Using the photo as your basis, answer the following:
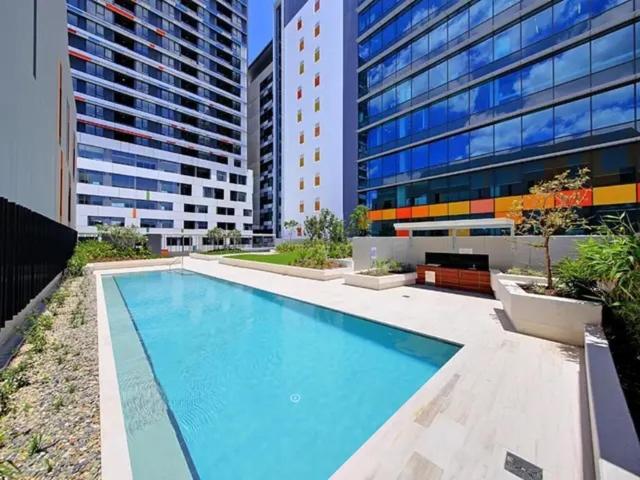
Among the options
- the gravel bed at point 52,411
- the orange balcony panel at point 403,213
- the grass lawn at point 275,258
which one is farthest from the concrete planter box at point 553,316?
the orange balcony panel at point 403,213

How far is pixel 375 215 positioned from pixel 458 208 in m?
7.38

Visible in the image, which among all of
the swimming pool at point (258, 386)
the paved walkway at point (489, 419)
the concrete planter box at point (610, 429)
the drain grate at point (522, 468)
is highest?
the concrete planter box at point (610, 429)

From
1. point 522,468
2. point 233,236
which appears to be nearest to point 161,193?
point 233,236

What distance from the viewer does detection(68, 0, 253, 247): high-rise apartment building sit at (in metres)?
33.7

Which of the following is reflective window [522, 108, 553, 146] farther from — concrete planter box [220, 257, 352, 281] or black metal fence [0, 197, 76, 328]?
black metal fence [0, 197, 76, 328]

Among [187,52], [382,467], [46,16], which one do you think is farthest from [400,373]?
[187,52]

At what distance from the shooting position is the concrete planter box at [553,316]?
5109 millimetres

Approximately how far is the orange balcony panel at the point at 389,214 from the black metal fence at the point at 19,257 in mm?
22211

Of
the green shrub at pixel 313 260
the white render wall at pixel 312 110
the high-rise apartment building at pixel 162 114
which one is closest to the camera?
the green shrub at pixel 313 260

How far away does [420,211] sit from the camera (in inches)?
914

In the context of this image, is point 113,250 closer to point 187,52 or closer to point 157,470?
point 157,470

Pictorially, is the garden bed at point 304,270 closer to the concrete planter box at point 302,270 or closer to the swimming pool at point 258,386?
the concrete planter box at point 302,270

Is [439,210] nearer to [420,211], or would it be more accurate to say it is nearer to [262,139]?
[420,211]

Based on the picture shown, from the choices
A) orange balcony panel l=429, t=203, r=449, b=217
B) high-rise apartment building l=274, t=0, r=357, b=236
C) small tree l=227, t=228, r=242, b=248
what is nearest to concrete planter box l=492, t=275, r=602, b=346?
orange balcony panel l=429, t=203, r=449, b=217
